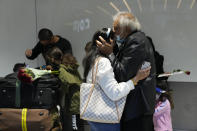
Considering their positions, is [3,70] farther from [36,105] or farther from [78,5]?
[36,105]

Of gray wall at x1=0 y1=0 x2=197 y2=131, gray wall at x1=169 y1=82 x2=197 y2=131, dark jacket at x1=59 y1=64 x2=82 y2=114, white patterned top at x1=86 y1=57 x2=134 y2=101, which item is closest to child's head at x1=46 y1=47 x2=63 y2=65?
dark jacket at x1=59 y1=64 x2=82 y2=114

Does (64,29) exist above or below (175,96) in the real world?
above

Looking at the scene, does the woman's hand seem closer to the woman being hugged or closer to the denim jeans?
the woman being hugged

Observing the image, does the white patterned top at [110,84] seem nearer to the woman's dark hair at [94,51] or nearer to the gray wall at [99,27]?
the woman's dark hair at [94,51]

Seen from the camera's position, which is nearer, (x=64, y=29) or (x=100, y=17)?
(x=100, y=17)

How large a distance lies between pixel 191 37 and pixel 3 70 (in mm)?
3324

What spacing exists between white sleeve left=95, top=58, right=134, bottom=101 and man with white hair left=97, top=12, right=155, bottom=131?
0.08m

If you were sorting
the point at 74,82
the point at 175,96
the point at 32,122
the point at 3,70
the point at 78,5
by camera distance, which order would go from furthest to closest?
the point at 3,70 < the point at 78,5 < the point at 175,96 < the point at 74,82 < the point at 32,122

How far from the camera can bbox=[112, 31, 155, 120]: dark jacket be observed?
6.05 ft

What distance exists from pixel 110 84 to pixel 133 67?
23 cm

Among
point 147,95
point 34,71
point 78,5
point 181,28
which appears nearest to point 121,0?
point 78,5

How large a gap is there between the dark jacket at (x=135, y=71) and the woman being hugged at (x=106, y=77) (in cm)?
7

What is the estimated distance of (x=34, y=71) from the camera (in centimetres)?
261

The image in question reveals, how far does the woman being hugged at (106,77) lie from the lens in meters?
1.79
